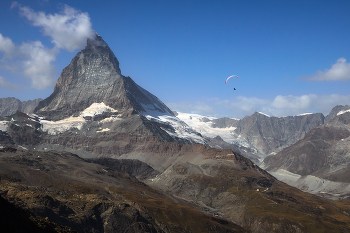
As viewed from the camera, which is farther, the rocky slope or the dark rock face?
the rocky slope

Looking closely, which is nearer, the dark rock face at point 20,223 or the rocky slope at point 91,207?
the dark rock face at point 20,223

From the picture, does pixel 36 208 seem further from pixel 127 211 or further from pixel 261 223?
pixel 261 223

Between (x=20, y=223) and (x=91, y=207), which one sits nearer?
(x=20, y=223)

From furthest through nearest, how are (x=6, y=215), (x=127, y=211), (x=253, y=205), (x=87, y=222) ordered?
(x=253, y=205), (x=127, y=211), (x=87, y=222), (x=6, y=215)

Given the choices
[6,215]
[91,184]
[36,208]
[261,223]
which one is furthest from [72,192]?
[6,215]

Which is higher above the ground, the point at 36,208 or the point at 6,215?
the point at 6,215

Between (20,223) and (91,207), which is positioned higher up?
(20,223)

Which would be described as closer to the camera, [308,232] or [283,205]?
[308,232]

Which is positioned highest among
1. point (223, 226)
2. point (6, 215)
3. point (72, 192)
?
point (6, 215)

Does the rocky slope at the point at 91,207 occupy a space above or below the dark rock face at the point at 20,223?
below

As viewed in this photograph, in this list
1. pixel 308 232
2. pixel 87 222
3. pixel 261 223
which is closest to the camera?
pixel 87 222

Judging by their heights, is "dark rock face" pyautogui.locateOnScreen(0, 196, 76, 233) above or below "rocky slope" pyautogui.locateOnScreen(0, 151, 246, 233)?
above
